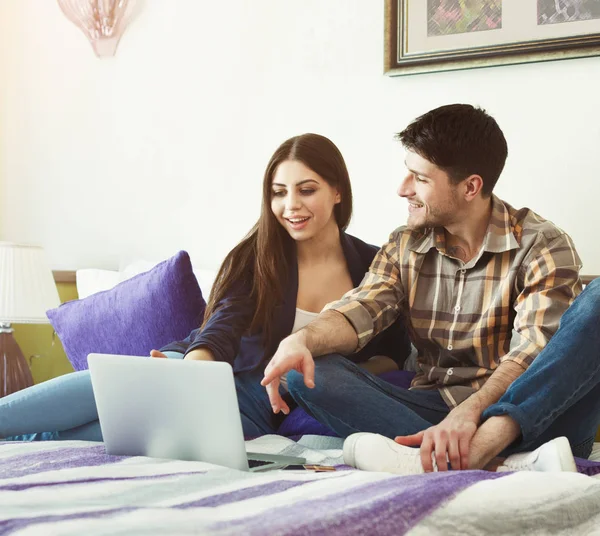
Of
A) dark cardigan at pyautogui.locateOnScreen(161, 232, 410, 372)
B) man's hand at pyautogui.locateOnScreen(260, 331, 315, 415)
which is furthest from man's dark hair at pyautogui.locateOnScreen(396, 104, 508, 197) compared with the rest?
man's hand at pyautogui.locateOnScreen(260, 331, 315, 415)

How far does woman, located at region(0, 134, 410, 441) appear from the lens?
1826mm

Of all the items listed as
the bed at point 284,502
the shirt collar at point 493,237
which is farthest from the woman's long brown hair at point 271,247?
the bed at point 284,502

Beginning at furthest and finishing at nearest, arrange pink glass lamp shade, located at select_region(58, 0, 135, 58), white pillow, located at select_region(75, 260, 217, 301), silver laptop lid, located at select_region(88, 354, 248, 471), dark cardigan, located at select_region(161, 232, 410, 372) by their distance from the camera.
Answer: pink glass lamp shade, located at select_region(58, 0, 135, 58)
white pillow, located at select_region(75, 260, 217, 301)
dark cardigan, located at select_region(161, 232, 410, 372)
silver laptop lid, located at select_region(88, 354, 248, 471)

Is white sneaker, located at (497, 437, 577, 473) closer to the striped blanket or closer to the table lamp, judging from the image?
the striped blanket

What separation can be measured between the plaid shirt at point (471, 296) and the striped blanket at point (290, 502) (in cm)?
57

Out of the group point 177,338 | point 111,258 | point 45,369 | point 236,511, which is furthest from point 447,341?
point 45,369

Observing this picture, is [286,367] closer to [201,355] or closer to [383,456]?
[383,456]

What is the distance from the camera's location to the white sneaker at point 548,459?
48.2 inches

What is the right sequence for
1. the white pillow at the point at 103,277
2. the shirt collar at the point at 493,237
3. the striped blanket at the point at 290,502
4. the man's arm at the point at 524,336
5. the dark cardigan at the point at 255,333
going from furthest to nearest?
the white pillow at the point at 103,277, the dark cardigan at the point at 255,333, the shirt collar at the point at 493,237, the man's arm at the point at 524,336, the striped blanket at the point at 290,502

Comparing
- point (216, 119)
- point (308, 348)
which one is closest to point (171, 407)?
point (308, 348)

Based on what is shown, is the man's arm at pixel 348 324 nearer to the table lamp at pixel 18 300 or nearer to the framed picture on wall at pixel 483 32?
the framed picture on wall at pixel 483 32

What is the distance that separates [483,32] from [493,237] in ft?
2.39

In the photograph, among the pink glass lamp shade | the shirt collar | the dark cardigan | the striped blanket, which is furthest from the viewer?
the pink glass lamp shade

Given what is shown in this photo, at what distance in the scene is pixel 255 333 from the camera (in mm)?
1877
